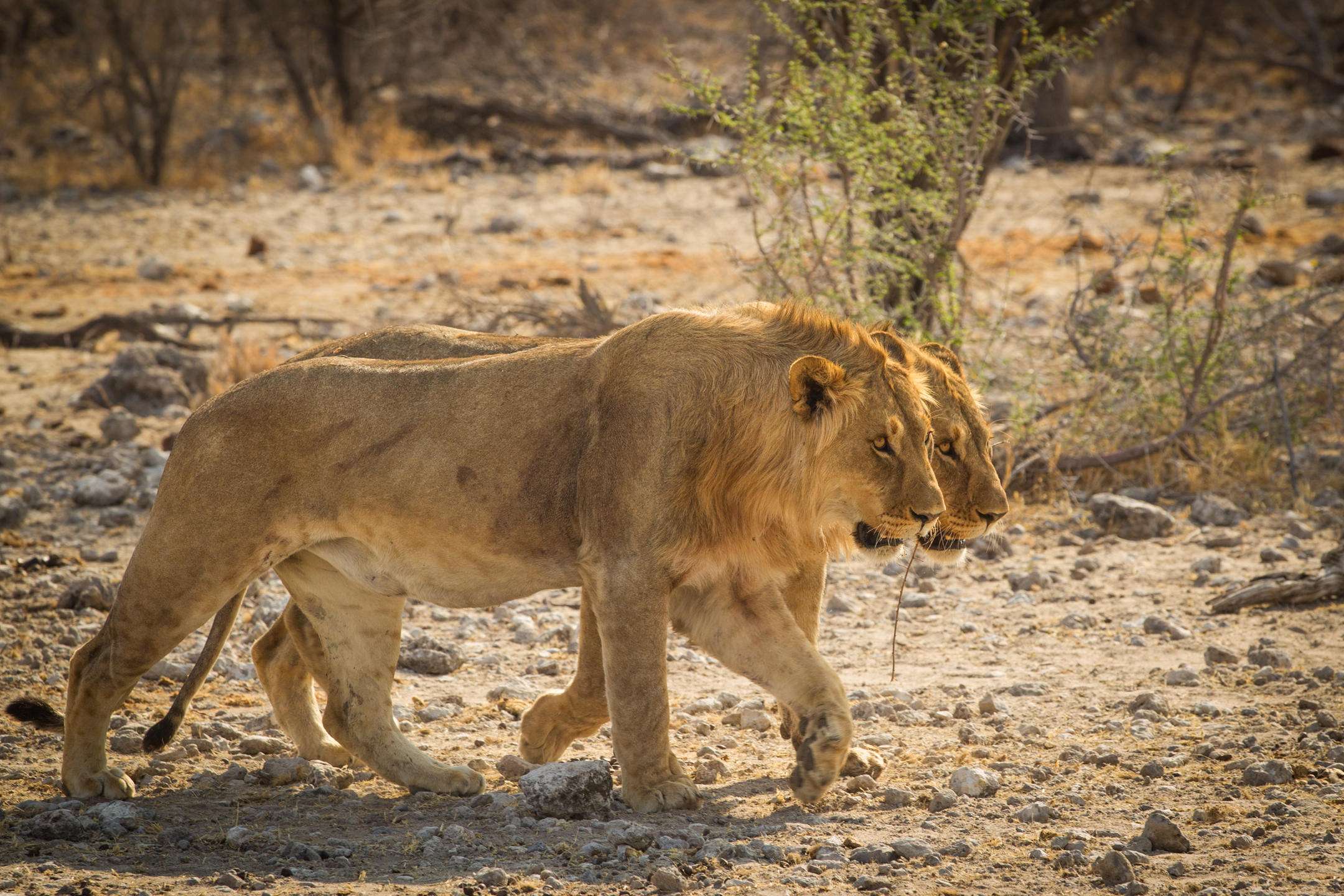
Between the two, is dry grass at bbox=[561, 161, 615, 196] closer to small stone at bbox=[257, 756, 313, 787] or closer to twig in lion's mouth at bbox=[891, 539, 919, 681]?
twig in lion's mouth at bbox=[891, 539, 919, 681]

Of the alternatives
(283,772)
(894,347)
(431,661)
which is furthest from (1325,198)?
(283,772)

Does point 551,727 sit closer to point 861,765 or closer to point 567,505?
point 567,505

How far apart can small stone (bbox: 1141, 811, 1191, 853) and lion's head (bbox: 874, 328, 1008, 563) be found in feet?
3.36

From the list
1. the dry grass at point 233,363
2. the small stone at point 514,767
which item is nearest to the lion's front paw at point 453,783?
the small stone at point 514,767

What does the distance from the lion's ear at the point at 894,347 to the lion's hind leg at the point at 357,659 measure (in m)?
1.71

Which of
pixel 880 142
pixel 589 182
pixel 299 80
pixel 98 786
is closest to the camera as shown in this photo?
pixel 98 786

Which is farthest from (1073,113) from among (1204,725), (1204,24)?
(1204,725)

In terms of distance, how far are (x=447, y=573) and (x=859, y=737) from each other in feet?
4.83

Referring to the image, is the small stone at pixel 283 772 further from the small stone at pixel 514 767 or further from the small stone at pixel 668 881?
the small stone at pixel 668 881

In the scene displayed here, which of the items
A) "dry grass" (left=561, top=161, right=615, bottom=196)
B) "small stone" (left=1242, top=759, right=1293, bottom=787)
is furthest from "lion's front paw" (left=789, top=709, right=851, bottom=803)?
"dry grass" (left=561, top=161, right=615, bottom=196)

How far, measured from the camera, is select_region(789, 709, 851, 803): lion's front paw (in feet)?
12.8

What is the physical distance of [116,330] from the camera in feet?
34.0

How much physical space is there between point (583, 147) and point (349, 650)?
1346cm

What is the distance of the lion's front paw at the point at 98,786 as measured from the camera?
429 cm
